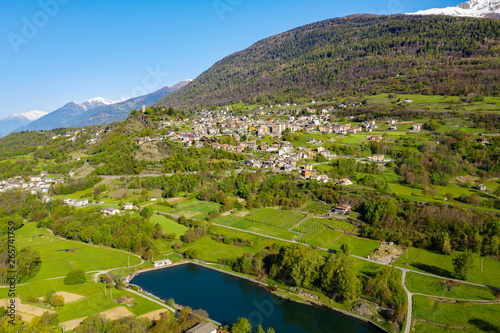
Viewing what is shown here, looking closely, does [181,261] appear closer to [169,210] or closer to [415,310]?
[169,210]

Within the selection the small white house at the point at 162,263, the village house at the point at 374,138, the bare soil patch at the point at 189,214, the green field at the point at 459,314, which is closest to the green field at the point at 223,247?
the small white house at the point at 162,263

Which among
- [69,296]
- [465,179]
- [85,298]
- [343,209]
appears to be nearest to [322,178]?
[343,209]

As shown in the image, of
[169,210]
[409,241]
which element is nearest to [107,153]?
[169,210]

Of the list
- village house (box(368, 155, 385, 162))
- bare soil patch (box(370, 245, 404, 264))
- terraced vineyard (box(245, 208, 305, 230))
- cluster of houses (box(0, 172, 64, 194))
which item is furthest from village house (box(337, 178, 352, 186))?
cluster of houses (box(0, 172, 64, 194))

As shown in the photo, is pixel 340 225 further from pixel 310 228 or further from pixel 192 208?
pixel 192 208

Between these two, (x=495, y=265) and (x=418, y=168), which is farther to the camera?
(x=418, y=168)

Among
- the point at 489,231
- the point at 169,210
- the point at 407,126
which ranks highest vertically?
the point at 407,126

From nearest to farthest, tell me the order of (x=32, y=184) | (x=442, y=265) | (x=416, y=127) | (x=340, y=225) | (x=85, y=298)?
(x=85, y=298) → (x=442, y=265) → (x=340, y=225) → (x=32, y=184) → (x=416, y=127)
